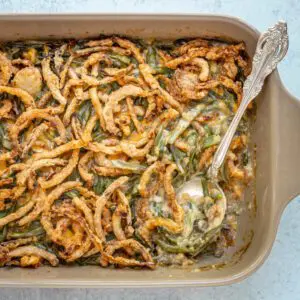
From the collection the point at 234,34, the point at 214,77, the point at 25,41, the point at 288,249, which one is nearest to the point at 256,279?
the point at 288,249

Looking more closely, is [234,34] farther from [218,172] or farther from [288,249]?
[288,249]

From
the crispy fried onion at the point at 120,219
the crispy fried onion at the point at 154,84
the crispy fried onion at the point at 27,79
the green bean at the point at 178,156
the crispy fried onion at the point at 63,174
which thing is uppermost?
the crispy fried onion at the point at 154,84

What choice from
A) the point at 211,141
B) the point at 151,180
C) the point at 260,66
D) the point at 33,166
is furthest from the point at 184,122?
the point at 33,166

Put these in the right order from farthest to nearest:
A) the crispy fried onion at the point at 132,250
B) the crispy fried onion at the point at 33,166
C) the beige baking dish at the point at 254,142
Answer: the crispy fried onion at the point at 33,166
the crispy fried onion at the point at 132,250
the beige baking dish at the point at 254,142

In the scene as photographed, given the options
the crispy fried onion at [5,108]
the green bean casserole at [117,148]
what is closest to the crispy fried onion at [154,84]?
the green bean casserole at [117,148]

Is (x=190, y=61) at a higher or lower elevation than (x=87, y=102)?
higher

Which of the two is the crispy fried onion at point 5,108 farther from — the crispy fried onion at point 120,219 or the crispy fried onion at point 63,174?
the crispy fried onion at point 120,219
